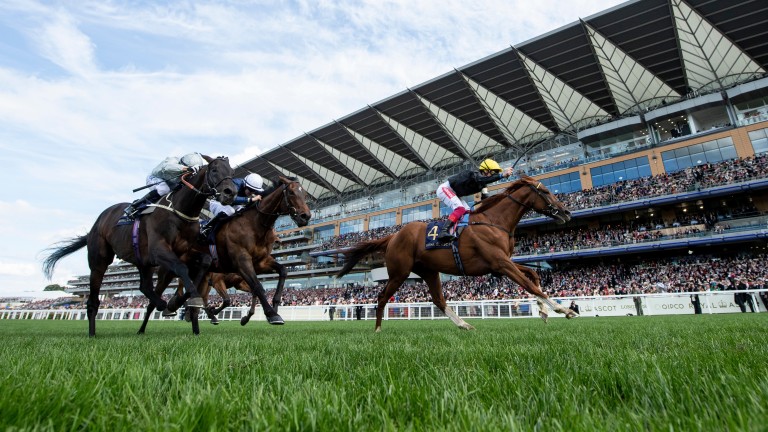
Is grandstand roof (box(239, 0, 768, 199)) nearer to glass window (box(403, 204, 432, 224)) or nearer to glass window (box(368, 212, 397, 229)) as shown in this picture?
glass window (box(403, 204, 432, 224))

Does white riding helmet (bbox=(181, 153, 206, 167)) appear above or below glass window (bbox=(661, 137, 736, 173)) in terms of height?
below

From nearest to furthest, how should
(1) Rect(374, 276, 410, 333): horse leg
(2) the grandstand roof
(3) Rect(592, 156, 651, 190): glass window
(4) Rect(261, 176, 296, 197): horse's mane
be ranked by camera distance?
(4) Rect(261, 176, 296, 197): horse's mane
(1) Rect(374, 276, 410, 333): horse leg
(2) the grandstand roof
(3) Rect(592, 156, 651, 190): glass window

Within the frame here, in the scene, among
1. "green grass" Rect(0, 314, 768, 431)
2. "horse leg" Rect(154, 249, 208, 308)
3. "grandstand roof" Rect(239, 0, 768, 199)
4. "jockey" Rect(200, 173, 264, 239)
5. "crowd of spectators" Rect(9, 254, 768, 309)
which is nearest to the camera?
"green grass" Rect(0, 314, 768, 431)

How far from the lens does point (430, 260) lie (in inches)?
289

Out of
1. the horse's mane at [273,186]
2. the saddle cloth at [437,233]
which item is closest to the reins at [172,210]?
the horse's mane at [273,186]

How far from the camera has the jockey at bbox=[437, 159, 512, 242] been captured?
23.5 ft

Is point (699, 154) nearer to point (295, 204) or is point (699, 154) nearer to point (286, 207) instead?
point (295, 204)

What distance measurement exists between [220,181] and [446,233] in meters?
3.76

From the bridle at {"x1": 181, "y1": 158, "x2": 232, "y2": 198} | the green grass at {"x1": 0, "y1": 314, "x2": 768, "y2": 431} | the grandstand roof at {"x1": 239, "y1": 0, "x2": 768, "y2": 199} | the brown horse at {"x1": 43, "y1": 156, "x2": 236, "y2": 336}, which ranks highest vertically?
the grandstand roof at {"x1": 239, "y1": 0, "x2": 768, "y2": 199}

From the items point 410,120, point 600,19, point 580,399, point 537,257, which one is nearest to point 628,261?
point 537,257

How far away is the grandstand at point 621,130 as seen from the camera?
1195 inches

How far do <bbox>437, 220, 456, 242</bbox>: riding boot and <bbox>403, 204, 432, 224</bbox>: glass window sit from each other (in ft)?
140

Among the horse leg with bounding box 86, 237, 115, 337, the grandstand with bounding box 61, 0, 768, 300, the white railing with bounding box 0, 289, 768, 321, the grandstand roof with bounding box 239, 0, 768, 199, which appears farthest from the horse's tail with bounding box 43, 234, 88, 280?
the grandstand roof with bounding box 239, 0, 768, 199

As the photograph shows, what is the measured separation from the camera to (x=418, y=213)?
51.7 metres
